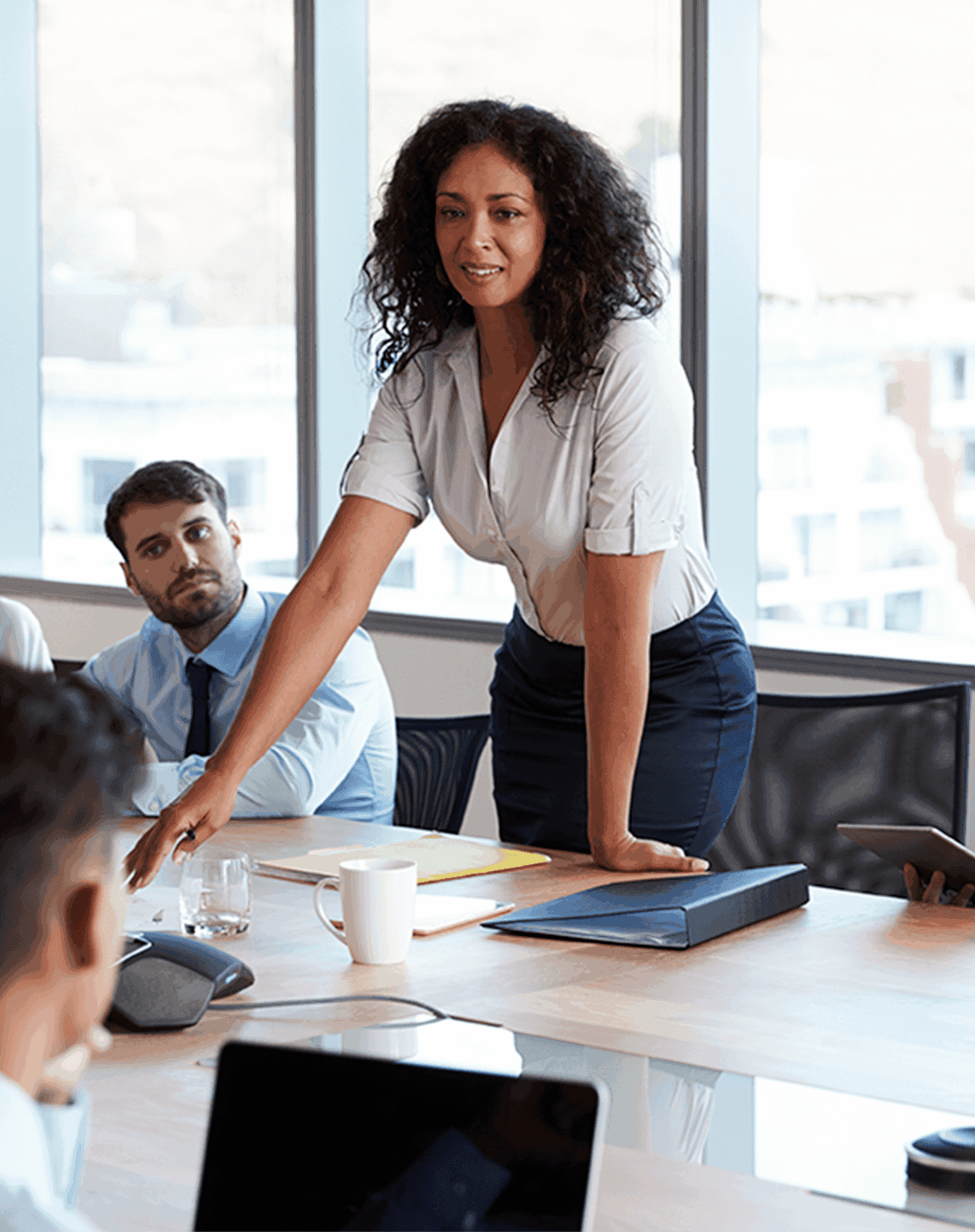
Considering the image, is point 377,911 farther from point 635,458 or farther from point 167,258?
point 167,258

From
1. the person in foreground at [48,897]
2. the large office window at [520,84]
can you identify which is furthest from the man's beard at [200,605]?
the person in foreground at [48,897]

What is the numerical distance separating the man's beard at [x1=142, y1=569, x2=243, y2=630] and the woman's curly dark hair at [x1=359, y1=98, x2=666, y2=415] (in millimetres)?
609

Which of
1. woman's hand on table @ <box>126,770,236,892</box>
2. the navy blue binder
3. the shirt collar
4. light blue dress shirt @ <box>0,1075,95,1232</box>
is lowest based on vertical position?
the navy blue binder

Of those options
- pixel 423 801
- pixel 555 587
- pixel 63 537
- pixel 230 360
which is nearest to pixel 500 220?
pixel 555 587

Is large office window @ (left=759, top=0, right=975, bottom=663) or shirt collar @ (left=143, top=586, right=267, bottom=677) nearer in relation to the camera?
shirt collar @ (left=143, top=586, right=267, bottom=677)

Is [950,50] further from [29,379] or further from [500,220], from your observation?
[29,379]

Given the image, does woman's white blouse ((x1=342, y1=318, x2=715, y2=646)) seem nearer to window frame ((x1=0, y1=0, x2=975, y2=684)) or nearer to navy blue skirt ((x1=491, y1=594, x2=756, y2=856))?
navy blue skirt ((x1=491, y1=594, x2=756, y2=856))

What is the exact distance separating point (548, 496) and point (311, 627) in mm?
340

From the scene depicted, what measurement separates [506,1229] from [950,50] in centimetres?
323

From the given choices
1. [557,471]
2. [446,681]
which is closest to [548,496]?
[557,471]

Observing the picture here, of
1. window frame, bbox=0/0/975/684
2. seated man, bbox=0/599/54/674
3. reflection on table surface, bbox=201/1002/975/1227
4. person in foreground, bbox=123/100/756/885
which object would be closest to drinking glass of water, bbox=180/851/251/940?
person in foreground, bbox=123/100/756/885

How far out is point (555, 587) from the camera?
2.13 m

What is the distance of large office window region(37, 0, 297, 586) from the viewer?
15.6 feet

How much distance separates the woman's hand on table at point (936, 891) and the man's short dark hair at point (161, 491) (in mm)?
1372
